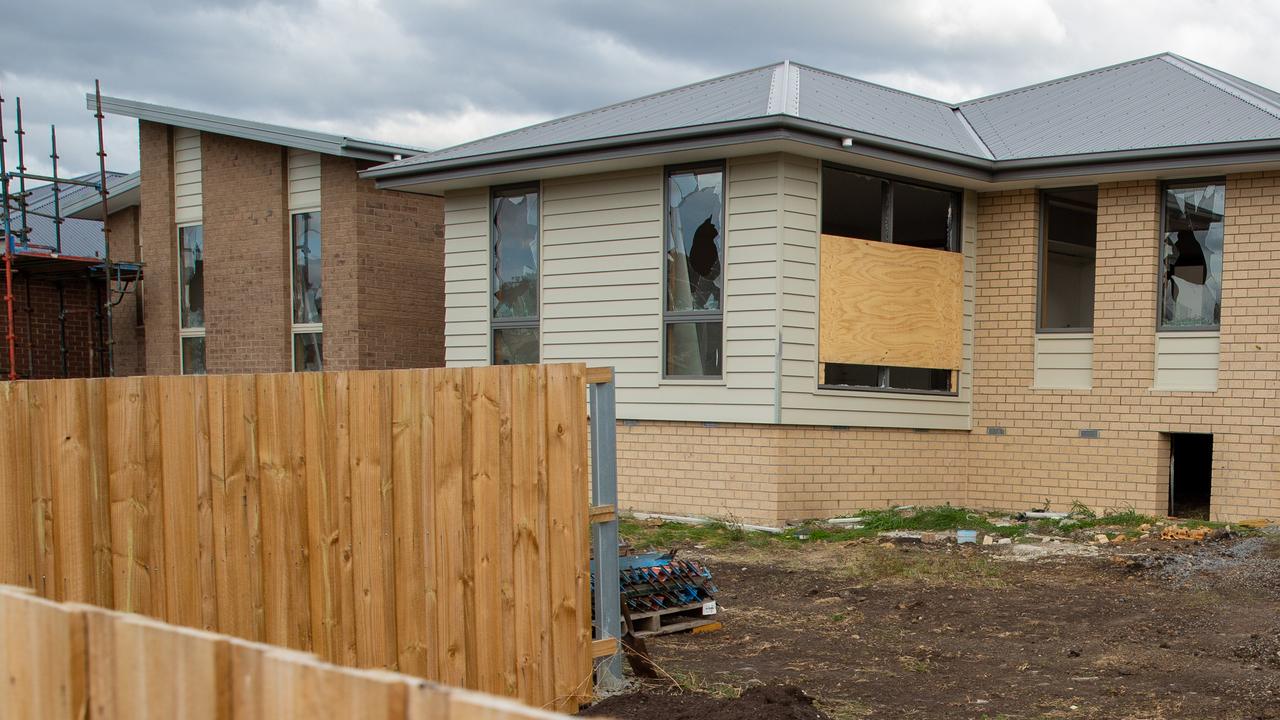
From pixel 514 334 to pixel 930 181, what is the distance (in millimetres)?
5519

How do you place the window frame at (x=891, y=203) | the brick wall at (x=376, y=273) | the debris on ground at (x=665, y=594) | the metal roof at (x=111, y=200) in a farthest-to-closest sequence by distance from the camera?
the metal roof at (x=111, y=200)
the brick wall at (x=376, y=273)
the window frame at (x=891, y=203)
the debris on ground at (x=665, y=594)

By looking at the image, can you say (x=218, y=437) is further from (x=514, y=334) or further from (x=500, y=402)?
(x=514, y=334)

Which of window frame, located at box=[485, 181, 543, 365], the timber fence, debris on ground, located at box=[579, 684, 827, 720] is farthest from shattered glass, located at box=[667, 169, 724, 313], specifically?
the timber fence

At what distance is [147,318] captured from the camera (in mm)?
18766

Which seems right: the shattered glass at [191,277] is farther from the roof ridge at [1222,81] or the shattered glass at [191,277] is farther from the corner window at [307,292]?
the roof ridge at [1222,81]

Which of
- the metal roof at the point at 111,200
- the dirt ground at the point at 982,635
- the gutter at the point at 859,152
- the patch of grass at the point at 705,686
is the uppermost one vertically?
the metal roof at the point at 111,200

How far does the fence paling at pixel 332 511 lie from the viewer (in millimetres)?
4297

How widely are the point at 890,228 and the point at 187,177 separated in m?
11.8

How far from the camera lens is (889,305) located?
12.9 m

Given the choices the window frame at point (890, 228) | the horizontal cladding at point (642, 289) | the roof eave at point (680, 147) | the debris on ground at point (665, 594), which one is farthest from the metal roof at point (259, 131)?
the debris on ground at point (665, 594)

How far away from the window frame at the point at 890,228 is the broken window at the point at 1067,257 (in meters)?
1.00

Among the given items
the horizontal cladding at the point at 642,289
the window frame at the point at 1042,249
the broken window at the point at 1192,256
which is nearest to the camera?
the horizontal cladding at the point at 642,289

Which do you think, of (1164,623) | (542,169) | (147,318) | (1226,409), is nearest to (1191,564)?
(1164,623)

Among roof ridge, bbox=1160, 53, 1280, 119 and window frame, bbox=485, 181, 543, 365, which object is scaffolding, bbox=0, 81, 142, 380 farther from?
roof ridge, bbox=1160, 53, 1280, 119
